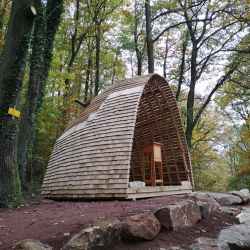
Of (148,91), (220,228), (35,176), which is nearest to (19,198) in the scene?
(220,228)

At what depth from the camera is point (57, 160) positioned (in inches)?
332

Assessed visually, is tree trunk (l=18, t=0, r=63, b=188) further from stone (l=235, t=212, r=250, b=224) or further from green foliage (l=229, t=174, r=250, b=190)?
green foliage (l=229, t=174, r=250, b=190)

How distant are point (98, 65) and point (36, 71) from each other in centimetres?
974

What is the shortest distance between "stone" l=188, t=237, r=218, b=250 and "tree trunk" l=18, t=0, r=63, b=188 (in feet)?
19.7

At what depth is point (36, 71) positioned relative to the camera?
8.31m

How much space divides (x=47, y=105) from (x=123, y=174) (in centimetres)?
785

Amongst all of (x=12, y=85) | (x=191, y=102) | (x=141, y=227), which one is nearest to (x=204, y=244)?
(x=141, y=227)

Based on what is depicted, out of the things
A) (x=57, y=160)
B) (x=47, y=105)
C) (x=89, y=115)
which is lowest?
(x=57, y=160)

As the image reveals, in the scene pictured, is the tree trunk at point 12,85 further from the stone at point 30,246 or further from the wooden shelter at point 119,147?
the stone at point 30,246

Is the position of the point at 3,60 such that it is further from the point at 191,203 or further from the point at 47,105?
the point at 47,105

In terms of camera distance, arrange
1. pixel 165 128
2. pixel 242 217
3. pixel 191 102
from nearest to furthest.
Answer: pixel 242 217 < pixel 165 128 < pixel 191 102

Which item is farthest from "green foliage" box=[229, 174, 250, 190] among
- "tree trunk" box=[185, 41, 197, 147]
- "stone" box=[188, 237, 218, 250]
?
"stone" box=[188, 237, 218, 250]

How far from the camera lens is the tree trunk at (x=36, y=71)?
26.5ft

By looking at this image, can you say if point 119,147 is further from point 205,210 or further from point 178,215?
point 178,215
